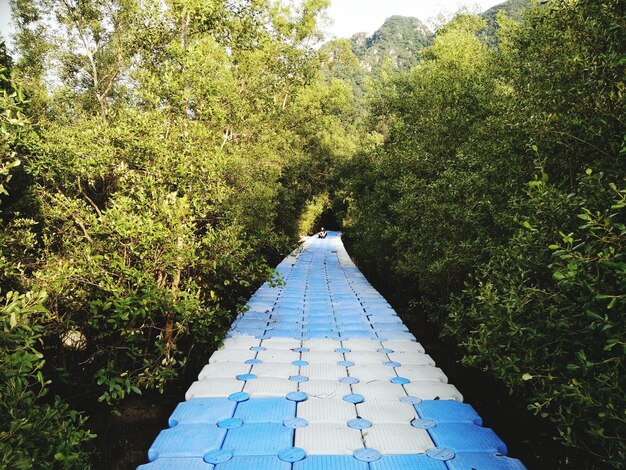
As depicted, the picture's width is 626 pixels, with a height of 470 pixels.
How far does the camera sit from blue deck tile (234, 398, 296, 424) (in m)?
4.59

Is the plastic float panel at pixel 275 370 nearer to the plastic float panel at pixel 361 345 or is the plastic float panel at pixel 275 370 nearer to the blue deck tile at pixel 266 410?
the blue deck tile at pixel 266 410

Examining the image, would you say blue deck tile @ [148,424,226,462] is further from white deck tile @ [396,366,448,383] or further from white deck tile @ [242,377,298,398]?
white deck tile @ [396,366,448,383]

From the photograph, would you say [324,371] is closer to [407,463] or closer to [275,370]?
[275,370]

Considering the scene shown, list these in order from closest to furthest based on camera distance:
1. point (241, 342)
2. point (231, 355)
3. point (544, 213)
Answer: point (544, 213) < point (231, 355) < point (241, 342)

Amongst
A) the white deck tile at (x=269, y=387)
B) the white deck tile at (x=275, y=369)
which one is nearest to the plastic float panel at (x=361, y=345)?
the white deck tile at (x=275, y=369)

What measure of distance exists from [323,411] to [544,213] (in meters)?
3.26

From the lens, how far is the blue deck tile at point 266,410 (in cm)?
459

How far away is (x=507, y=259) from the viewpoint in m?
4.65

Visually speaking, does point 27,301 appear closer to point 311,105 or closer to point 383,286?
point 383,286

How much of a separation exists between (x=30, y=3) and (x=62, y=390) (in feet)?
61.5

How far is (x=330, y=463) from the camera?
3832 millimetres

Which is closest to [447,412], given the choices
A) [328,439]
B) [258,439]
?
[328,439]

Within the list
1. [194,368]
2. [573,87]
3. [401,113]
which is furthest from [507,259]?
[401,113]

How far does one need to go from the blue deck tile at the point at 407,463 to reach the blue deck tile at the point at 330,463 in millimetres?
153
